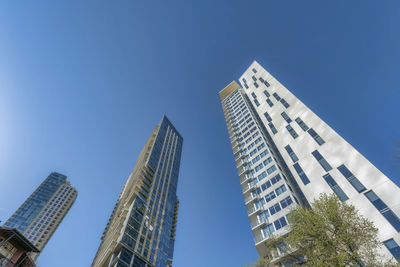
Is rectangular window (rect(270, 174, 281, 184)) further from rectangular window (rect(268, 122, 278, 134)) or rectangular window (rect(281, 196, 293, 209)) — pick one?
rectangular window (rect(268, 122, 278, 134))

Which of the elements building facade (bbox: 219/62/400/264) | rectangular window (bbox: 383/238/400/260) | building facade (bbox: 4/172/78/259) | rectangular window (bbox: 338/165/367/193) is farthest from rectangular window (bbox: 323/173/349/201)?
building facade (bbox: 4/172/78/259)

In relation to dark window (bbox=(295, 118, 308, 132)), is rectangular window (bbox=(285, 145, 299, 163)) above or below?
below

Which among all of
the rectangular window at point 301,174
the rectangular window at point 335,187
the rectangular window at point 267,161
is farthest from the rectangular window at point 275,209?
the rectangular window at point 267,161

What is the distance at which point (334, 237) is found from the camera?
16859mm

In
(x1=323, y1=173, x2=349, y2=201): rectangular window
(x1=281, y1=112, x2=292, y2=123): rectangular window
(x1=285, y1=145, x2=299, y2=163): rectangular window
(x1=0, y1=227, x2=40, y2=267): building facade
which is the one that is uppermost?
(x1=281, y1=112, x2=292, y2=123): rectangular window

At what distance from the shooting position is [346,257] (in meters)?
14.3

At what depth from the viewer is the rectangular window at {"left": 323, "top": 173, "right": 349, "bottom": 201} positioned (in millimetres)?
28041

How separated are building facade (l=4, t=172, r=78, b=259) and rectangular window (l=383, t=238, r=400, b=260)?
425 ft

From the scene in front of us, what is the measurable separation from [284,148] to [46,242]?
129m

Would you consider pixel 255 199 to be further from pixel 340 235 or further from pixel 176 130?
pixel 176 130

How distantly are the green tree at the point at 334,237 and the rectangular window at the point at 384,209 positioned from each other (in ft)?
31.4

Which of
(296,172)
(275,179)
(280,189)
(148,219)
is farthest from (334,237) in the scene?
(148,219)

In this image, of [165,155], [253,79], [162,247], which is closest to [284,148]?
[253,79]

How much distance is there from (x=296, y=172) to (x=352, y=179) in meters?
9.59
